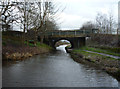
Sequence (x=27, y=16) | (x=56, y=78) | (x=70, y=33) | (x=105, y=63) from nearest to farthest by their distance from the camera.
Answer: (x=56, y=78), (x=105, y=63), (x=27, y=16), (x=70, y=33)

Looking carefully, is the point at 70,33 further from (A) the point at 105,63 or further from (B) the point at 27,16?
(A) the point at 105,63

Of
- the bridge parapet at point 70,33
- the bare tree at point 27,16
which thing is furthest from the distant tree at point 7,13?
the bridge parapet at point 70,33

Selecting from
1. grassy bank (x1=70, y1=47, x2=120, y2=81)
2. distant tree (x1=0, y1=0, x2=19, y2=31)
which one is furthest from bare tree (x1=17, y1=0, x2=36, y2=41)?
grassy bank (x1=70, y1=47, x2=120, y2=81)

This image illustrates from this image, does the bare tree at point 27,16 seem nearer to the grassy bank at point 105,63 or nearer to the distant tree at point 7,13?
the distant tree at point 7,13

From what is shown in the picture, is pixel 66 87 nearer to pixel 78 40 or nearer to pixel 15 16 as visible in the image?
pixel 15 16

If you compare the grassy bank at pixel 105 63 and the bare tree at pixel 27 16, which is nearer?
the grassy bank at pixel 105 63

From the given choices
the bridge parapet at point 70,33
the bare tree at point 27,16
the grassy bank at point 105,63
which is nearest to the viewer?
the grassy bank at point 105,63

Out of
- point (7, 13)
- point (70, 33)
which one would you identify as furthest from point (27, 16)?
point (70, 33)

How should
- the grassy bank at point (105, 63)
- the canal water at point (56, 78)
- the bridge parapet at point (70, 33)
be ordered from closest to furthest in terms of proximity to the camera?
the canal water at point (56, 78)
the grassy bank at point (105, 63)
the bridge parapet at point (70, 33)

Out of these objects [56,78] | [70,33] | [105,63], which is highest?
[70,33]

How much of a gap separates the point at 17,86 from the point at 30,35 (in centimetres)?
1847

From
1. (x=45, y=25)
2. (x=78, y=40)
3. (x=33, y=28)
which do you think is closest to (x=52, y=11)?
(x=45, y=25)

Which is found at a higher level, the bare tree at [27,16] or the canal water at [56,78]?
the bare tree at [27,16]

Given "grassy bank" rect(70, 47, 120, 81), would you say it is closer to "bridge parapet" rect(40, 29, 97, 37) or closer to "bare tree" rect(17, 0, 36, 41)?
"bare tree" rect(17, 0, 36, 41)
